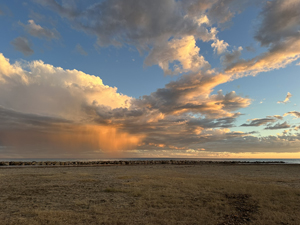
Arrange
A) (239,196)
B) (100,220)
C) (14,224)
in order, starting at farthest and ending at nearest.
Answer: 1. (239,196)
2. (100,220)
3. (14,224)

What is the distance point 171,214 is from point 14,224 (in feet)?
26.8

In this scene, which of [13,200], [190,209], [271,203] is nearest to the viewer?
[190,209]

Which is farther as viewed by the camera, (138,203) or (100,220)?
(138,203)

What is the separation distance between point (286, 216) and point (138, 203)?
29.8 ft

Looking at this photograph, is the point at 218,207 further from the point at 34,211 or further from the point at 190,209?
the point at 34,211

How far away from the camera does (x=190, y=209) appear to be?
510 inches

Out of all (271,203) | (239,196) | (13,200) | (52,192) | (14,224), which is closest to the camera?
(14,224)

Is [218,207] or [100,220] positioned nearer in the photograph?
[100,220]

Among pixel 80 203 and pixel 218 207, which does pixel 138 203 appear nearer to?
pixel 80 203

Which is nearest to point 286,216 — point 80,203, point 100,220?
point 100,220

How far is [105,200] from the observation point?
15539mm

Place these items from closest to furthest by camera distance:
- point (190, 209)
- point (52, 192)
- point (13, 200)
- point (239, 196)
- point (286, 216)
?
point (286, 216), point (190, 209), point (13, 200), point (239, 196), point (52, 192)

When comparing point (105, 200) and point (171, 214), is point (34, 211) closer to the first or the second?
point (105, 200)

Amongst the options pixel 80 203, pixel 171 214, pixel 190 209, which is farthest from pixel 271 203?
pixel 80 203
